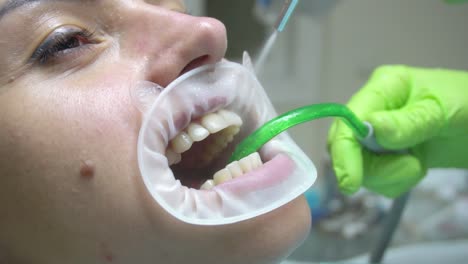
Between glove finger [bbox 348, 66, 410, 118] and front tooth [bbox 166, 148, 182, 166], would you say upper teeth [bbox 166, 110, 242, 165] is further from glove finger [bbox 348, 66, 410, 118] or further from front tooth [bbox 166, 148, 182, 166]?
glove finger [bbox 348, 66, 410, 118]

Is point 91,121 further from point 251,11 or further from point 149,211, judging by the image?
point 251,11

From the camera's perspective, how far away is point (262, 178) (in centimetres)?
57

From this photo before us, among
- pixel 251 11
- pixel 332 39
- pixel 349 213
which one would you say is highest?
pixel 251 11

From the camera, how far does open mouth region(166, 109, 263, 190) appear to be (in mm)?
590

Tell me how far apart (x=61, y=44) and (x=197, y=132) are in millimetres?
243

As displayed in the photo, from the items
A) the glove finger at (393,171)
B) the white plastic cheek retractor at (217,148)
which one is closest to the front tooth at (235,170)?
the white plastic cheek retractor at (217,148)

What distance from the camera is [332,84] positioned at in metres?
2.09

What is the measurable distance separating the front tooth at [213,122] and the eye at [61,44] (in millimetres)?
210

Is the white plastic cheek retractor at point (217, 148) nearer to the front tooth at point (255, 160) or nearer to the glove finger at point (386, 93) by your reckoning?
the front tooth at point (255, 160)

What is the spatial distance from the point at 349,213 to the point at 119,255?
1.46 metres

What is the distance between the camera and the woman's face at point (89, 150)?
0.53 m

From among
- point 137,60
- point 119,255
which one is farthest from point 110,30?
point 119,255

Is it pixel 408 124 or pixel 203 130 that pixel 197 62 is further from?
pixel 408 124

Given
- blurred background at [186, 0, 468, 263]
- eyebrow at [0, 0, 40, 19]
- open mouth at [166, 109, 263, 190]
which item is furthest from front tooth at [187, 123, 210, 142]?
blurred background at [186, 0, 468, 263]
